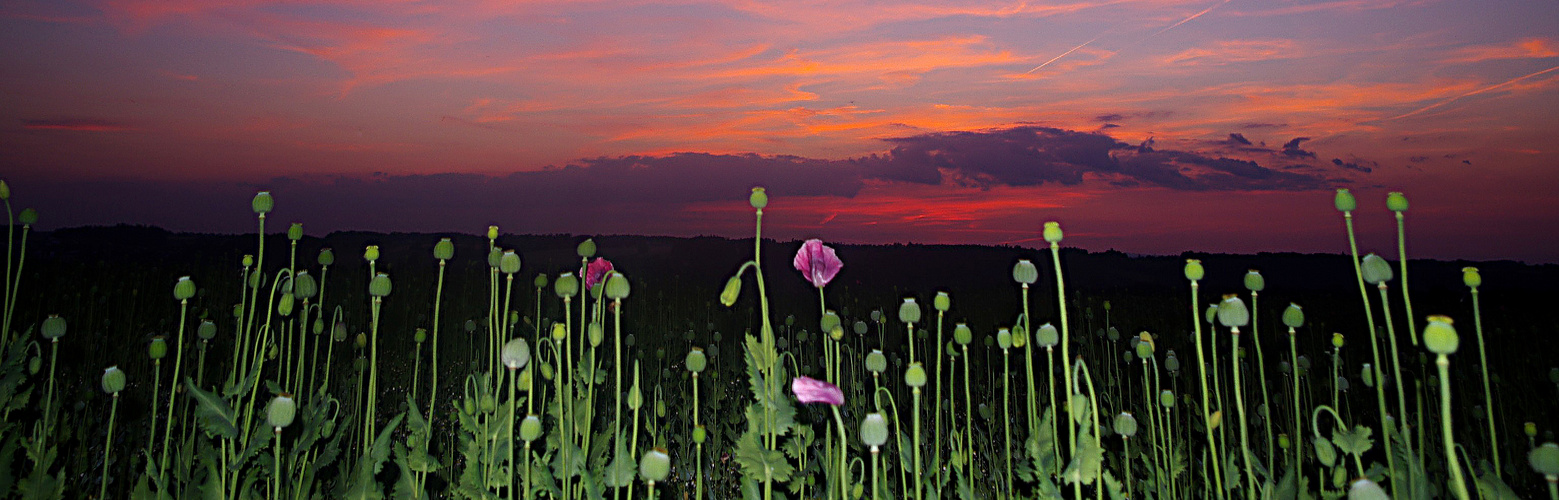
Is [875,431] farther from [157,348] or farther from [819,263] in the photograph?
[157,348]

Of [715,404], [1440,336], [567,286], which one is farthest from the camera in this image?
[715,404]

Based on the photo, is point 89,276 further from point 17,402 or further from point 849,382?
point 849,382

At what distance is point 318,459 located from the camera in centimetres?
228

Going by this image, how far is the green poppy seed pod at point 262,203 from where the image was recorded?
1990 mm

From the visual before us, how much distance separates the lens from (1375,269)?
1.59m

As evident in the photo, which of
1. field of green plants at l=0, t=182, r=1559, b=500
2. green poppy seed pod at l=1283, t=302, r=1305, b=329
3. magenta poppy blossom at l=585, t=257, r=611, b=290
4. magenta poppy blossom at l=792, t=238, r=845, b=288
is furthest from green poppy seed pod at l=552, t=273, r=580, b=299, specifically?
green poppy seed pod at l=1283, t=302, r=1305, b=329

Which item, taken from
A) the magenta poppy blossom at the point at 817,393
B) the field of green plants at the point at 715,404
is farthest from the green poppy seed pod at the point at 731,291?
the magenta poppy blossom at the point at 817,393

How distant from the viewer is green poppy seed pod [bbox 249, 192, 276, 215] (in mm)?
1990

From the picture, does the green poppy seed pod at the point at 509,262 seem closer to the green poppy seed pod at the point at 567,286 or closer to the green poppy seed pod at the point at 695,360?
the green poppy seed pod at the point at 567,286

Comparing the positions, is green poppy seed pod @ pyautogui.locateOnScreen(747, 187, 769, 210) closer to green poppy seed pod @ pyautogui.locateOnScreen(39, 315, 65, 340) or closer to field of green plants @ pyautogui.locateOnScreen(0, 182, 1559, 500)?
field of green plants @ pyautogui.locateOnScreen(0, 182, 1559, 500)

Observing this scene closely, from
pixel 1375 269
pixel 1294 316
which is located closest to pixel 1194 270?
pixel 1375 269

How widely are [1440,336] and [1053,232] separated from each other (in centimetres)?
59

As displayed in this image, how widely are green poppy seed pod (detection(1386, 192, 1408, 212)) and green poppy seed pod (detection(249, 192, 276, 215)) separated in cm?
242

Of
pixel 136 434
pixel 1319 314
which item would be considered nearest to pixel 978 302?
pixel 1319 314
